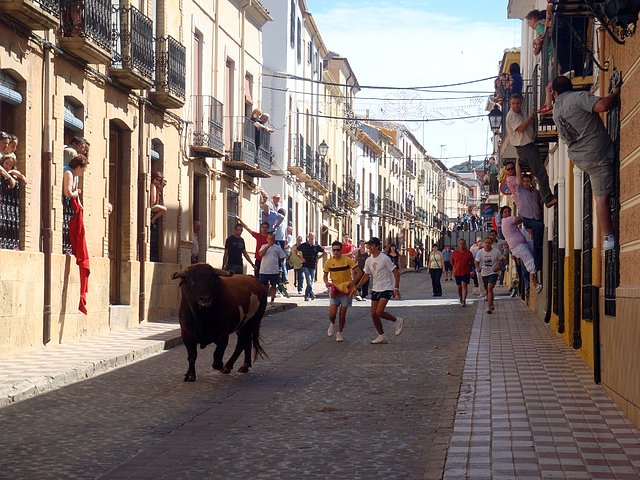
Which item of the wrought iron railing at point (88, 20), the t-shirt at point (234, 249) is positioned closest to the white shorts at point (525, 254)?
the wrought iron railing at point (88, 20)

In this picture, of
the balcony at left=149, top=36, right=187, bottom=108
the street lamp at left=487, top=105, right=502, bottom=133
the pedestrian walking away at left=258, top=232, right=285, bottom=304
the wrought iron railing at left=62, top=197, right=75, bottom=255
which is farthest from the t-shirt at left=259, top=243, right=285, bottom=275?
the street lamp at left=487, top=105, right=502, bottom=133

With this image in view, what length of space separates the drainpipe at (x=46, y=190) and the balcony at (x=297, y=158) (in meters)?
24.6

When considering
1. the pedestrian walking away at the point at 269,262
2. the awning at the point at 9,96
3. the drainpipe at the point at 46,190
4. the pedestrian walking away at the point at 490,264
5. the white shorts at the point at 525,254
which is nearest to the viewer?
the awning at the point at 9,96

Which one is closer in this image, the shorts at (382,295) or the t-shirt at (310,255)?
the shorts at (382,295)

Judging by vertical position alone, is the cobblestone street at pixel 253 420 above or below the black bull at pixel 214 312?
below

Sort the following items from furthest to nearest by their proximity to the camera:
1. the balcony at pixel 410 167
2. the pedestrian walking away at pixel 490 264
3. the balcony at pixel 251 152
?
the balcony at pixel 410 167
the balcony at pixel 251 152
the pedestrian walking away at pixel 490 264

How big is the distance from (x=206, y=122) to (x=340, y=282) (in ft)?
27.1

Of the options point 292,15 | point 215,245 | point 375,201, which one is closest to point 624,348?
point 215,245

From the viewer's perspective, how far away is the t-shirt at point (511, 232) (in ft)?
59.7

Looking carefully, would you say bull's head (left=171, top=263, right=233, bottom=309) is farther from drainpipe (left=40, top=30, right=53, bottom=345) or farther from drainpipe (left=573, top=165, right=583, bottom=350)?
drainpipe (left=573, top=165, right=583, bottom=350)

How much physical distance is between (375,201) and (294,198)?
3002 cm

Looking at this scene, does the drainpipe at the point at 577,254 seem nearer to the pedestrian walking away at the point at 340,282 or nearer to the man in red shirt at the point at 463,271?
the pedestrian walking away at the point at 340,282

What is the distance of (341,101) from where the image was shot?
56.4m

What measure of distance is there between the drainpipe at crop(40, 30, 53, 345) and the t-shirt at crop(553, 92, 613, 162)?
7931 mm
